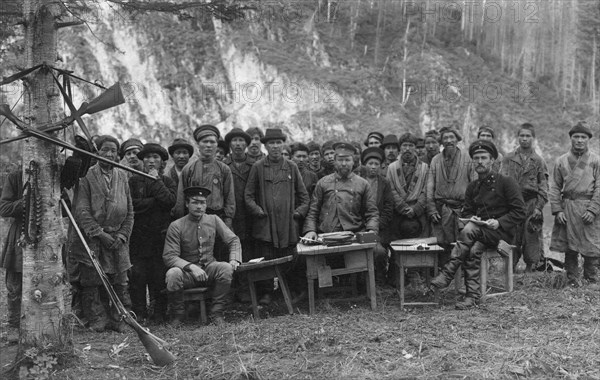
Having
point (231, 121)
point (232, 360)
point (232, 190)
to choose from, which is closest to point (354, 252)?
point (232, 190)

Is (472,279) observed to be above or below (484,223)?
below

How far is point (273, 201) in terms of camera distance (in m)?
6.95

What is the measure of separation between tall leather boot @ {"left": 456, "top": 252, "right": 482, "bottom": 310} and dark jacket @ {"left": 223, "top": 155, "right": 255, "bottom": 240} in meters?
2.74

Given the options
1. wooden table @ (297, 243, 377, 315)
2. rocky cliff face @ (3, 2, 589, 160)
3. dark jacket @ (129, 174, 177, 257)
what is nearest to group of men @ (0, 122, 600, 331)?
dark jacket @ (129, 174, 177, 257)

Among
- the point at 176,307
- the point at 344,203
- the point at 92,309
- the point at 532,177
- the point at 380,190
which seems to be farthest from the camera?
the point at 532,177

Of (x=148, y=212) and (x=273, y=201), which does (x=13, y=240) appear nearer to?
(x=148, y=212)

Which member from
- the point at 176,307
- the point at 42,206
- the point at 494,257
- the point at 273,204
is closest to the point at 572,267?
the point at 494,257

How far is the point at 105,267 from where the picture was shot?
5.69 metres

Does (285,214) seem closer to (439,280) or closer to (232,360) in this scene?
(439,280)

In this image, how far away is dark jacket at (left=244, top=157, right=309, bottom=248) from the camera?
693 centimetres

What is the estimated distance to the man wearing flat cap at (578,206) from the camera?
7078mm

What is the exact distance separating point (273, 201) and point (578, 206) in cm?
397

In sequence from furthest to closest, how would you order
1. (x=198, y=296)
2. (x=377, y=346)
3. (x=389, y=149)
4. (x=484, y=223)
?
(x=389, y=149) → (x=484, y=223) → (x=198, y=296) → (x=377, y=346)

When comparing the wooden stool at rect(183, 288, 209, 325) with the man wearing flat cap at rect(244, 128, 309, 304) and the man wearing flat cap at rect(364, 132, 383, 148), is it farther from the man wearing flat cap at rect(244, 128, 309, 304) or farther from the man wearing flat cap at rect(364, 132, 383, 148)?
the man wearing flat cap at rect(364, 132, 383, 148)
